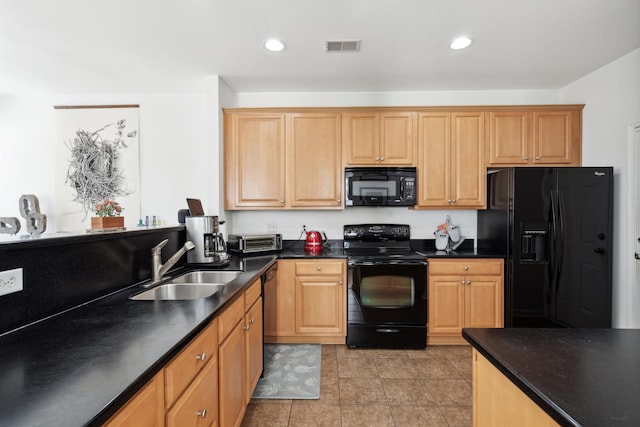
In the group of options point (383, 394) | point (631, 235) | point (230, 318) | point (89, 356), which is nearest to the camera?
point (89, 356)

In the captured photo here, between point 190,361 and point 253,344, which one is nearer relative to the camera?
point 190,361

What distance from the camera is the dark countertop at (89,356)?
63 centimetres

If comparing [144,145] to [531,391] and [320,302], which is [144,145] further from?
[531,391]

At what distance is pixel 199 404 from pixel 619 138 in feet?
11.9

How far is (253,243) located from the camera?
2.88 m

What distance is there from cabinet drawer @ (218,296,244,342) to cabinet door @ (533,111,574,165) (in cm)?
308

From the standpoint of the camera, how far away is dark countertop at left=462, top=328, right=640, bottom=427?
24.3 inches

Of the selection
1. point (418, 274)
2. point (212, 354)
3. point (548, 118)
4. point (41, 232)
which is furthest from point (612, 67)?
point (41, 232)

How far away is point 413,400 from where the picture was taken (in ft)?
6.81

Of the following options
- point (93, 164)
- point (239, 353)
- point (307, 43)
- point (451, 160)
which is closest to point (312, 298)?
point (239, 353)

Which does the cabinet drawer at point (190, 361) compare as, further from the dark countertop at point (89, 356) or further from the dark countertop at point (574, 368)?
the dark countertop at point (574, 368)

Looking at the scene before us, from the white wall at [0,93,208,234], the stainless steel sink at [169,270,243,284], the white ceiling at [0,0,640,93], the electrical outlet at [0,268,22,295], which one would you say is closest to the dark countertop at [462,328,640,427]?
the stainless steel sink at [169,270,243,284]

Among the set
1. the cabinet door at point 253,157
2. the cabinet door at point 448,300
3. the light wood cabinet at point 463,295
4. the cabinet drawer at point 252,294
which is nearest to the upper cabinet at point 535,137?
the light wood cabinet at point 463,295

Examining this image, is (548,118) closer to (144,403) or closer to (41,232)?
(144,403)
